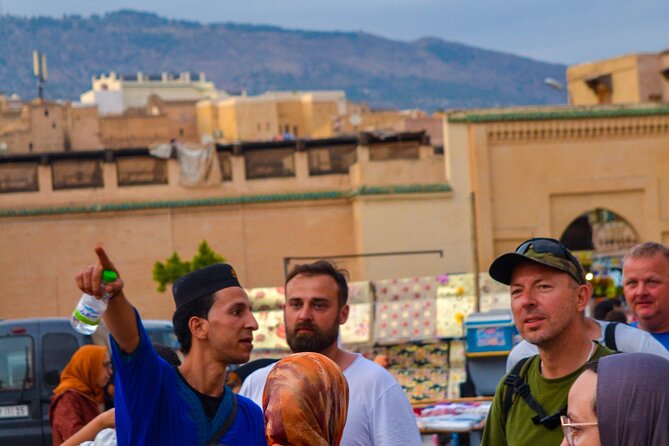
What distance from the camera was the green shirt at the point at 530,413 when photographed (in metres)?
5.44

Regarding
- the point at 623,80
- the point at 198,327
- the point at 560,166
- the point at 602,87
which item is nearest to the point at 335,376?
the point at 198,327

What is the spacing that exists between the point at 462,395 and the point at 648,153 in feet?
74.4

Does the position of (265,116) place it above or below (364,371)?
above

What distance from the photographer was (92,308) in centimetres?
477

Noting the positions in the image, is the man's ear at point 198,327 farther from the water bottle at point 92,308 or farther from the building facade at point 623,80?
the building facade at point 623,80

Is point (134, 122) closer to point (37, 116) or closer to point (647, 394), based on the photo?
point (37, 116)

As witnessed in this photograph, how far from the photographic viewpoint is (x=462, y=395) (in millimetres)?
14305

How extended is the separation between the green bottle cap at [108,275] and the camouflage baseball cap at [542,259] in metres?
1.58

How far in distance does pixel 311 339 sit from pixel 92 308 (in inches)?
77.5

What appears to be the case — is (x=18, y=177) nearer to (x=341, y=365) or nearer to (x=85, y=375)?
(x=85, y=375)

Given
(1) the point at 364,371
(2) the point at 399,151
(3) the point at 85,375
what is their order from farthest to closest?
(2) the point at 399,151, (3) the point at 85,375, (1) the point at 364,371

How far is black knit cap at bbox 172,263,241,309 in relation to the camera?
5.47m

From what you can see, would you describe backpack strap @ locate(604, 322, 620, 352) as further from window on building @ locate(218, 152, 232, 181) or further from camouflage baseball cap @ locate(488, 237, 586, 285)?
window on building @ locate(218, 152, 232, 181)

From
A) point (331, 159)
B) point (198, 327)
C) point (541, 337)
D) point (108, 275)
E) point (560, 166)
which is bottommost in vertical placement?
point (541, 337)
